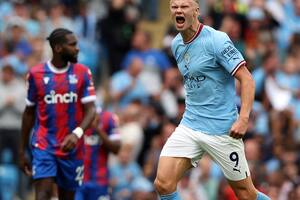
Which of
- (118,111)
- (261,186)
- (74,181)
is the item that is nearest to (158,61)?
(118,111)

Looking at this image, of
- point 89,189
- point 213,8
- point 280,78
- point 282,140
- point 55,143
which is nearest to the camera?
point 55,143

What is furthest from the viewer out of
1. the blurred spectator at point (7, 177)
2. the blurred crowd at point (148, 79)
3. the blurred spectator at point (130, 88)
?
the blurred spectator at point (130, 88)

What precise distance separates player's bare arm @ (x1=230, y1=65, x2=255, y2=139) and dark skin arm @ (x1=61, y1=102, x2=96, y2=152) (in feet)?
7.37

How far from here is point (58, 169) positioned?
47.2ft

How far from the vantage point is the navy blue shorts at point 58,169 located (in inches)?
559

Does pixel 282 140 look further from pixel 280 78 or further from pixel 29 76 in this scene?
pixel 29 76

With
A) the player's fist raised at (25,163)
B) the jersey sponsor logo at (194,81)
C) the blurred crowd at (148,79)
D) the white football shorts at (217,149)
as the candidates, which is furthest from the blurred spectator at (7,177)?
the jersey sponsor logo at (194,81)

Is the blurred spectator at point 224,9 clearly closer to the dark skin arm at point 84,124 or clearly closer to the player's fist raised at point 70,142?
the dark skin arm at point 84,124

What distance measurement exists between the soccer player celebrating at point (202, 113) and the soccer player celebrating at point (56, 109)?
155cm

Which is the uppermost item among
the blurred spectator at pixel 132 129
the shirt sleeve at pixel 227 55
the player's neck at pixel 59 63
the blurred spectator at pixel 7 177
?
the shirt sleeve at pixel 227 55

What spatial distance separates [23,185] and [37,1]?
16.9 ft

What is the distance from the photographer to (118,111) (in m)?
21.1

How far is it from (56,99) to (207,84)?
2.14 meters

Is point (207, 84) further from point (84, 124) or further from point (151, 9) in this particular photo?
point (151, 9)
